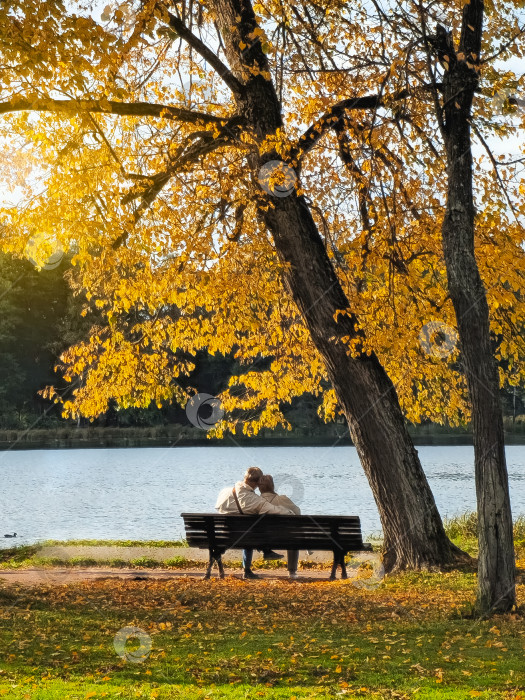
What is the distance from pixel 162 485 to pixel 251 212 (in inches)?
862

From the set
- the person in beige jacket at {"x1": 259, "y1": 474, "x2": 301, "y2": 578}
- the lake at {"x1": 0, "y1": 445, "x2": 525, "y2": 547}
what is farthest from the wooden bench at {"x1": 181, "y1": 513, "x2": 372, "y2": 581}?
the lake at {"x1": 0, "y1": 445, "x2": 525, "y2": 547}

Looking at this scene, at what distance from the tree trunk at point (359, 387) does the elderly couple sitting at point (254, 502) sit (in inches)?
46.7

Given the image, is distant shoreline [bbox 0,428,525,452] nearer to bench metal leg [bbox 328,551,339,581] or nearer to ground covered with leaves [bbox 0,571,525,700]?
bench metal leg [bbox 328,551,339,581]

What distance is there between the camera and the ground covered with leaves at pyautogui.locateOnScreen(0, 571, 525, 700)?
509 centimetres

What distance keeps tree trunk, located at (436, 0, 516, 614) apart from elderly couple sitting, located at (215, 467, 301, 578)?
338 cm

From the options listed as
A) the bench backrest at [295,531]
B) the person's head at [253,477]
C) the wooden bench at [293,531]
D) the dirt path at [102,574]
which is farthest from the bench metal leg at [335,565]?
the person's head at [253,477]

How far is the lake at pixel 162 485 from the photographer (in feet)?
69.2

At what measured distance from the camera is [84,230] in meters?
10.9

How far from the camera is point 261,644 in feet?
20.7

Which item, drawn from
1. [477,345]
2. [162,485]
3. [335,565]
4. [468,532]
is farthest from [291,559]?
[162,485]

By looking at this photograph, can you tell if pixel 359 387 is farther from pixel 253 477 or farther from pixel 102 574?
pixel 102 574

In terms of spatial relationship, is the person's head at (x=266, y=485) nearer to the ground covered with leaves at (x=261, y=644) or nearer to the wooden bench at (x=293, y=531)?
the wooden bench at (x=293, y=531)

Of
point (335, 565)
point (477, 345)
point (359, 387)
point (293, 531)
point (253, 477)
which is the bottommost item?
point (335, 565)

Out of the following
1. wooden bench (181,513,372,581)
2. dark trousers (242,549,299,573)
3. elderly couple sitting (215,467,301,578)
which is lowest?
dark trousers (242,549,299,573)
